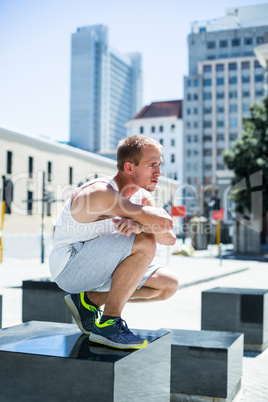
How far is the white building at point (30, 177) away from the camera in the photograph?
36188mm

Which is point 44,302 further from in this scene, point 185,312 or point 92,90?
point 92,90

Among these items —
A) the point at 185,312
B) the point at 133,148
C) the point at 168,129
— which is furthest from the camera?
the point at 168,129

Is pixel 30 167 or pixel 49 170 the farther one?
pixel 49 170

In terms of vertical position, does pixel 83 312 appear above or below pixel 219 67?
below

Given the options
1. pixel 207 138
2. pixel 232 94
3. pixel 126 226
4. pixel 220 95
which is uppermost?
pixel 232 94

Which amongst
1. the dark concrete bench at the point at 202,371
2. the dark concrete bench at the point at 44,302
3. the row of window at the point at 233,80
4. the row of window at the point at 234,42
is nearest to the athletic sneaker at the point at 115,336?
the dark concrete bench at the point at 202,371

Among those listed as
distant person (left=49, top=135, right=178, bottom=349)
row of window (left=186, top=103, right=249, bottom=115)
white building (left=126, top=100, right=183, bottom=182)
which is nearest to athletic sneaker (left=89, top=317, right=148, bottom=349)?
distant person (left=49, top=135, right=178, bottom=349)

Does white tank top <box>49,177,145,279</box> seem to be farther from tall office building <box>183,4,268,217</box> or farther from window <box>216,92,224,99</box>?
window <box>216,92,224,99</box>

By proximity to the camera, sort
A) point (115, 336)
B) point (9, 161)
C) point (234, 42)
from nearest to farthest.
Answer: point (115, 336), point (9, 161), point (234, 42)

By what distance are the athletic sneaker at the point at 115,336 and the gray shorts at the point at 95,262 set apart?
31cm

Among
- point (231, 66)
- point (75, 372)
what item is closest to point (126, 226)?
point (75, 372)

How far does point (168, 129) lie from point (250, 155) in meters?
82.2

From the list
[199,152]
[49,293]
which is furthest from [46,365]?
[199,152]

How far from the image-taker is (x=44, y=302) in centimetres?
709
